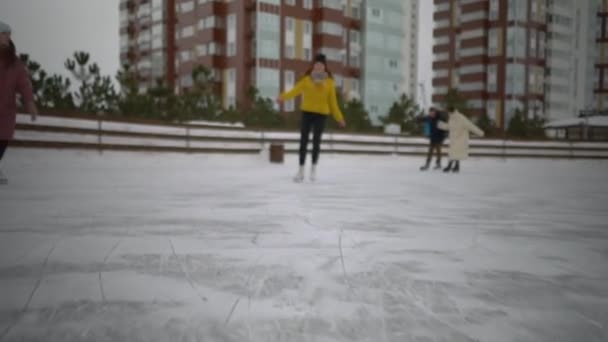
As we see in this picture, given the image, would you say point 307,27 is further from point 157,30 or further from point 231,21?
point 157,30

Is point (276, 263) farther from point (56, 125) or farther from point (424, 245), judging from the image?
point (56, 125)

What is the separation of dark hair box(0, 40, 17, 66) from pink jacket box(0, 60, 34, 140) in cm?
A: 4

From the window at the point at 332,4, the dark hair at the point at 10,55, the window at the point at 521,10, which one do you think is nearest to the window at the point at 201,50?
the window at the point at 332,4

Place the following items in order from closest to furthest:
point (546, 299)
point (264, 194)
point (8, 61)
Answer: point (546, 299), point (264, 194), point (8, 61)

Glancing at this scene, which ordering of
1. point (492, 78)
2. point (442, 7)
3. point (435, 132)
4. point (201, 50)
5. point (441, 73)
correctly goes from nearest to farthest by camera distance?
point (435, 132) < point (201, 50) < point (492, 78) < point (442, 7) < point (441, 73)

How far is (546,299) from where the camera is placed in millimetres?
1557

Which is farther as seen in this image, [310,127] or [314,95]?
[310,127]

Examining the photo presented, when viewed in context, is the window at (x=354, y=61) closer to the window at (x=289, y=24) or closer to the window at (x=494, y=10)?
the window at (x=289, y=24)

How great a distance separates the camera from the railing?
32.4 feet

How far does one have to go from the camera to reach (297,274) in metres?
1.82

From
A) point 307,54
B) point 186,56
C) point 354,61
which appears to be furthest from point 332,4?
point 186,56

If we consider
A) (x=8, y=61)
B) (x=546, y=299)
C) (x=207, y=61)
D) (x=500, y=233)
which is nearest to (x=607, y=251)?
(x=500, y=233)

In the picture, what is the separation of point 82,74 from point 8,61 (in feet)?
69.2

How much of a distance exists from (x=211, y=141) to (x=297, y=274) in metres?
11.7
